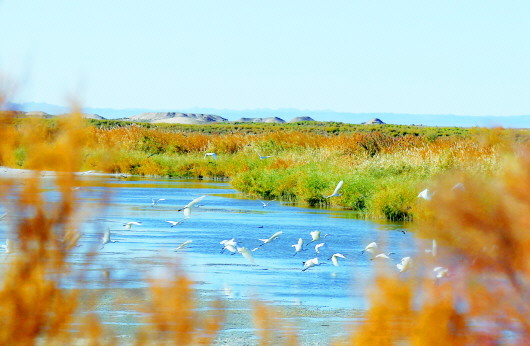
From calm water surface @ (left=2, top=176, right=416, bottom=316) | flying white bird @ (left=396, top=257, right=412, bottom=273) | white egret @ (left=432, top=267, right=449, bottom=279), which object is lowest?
calm water surface @ (left=2, top=176, right=416, bottom=316)

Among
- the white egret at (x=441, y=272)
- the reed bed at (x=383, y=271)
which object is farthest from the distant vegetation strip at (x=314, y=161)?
the white egret at (x=441, y=272)

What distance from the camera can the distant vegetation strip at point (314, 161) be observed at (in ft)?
11.7

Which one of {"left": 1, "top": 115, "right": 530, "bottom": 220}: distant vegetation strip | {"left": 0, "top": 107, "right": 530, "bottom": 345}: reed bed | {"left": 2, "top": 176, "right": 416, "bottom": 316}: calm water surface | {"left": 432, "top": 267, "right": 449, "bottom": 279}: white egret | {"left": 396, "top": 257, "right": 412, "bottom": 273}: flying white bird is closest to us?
{"left": 0, "top": 107, "right": 530, "bottom": 345}: reed bed

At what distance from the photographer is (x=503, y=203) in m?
2.46

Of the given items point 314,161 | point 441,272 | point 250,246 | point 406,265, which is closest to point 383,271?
point 441,272

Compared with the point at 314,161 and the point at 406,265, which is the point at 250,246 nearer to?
the point at 406,265

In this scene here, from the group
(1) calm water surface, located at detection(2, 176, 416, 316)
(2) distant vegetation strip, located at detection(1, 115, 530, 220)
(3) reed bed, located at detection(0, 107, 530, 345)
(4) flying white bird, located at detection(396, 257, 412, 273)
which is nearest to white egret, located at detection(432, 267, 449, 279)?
(3) reed bed, located at detection(0, 107, 530, 345)

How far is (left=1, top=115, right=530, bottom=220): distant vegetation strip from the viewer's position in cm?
358

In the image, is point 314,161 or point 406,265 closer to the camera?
point 406,265

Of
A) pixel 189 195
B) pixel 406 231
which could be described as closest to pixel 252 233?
pixel 406 231

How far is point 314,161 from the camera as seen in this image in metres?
32.2

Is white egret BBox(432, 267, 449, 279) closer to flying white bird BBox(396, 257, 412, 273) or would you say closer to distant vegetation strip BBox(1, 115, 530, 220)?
distant vegetation strip BBox(1, 115, 530, 220)

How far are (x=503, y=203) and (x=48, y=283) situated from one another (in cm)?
159

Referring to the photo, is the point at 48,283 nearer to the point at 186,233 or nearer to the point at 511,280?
the point at 511,280
